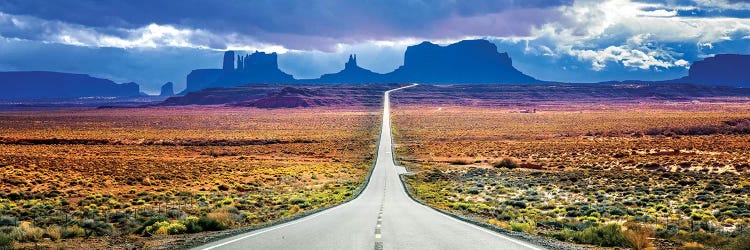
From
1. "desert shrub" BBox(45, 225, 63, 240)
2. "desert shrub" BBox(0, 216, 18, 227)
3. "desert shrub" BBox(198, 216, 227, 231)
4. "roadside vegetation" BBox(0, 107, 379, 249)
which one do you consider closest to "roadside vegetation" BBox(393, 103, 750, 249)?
"roadside vegetation" BBox(0, 107, 379, 249)

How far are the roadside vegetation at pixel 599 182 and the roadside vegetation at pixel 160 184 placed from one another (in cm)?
717

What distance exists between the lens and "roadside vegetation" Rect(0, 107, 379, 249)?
17828mm

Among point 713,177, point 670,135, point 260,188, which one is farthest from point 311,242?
point 670,135

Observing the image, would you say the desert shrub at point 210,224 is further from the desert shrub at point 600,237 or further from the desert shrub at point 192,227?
the desert shrub at point 600,237

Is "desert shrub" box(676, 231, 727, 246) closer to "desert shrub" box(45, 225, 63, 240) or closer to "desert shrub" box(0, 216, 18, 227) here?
"desert shrub" box(45, 225, 63, 240)

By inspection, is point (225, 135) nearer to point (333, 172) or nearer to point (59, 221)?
point (333, 172)

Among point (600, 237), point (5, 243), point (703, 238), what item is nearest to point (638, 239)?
point (600, 237)

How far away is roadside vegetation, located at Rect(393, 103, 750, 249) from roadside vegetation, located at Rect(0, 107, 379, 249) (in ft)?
23.5

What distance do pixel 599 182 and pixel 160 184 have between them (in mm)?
28511

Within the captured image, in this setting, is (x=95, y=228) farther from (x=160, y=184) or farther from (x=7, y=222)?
(x=160, y=184)

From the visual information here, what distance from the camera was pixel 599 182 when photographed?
37500 mm

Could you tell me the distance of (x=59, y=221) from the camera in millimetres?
21031

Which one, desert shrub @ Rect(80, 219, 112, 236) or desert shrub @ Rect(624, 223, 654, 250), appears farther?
desert shrub @ Rect(80, 219, 112, 236)

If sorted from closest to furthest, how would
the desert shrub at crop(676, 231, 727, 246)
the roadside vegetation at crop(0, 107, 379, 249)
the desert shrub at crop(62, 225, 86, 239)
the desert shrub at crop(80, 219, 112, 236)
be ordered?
1. the desert shrub at crop(676, 231, 727, 246)
2. the desert shrub at crop(62, 225, 86, 239)
3. the desert shrub at crop(80, 219, 112, 236)
4. the roadside vegetation at crop(0, 107, 379, 249)
